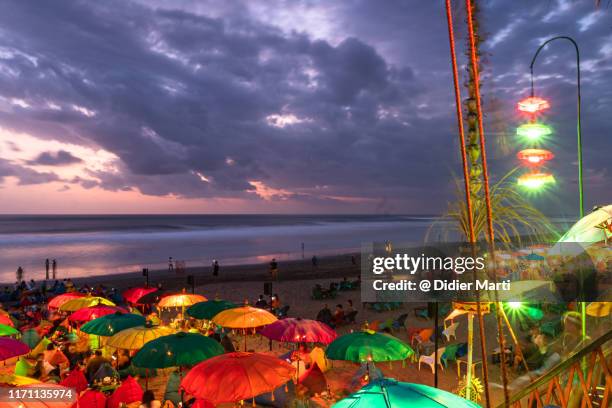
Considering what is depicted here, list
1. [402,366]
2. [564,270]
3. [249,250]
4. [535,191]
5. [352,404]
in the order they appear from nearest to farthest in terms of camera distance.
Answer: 1. [352,404]
2. [535,191]
3. [564,270]
4. [402,366]
5. [249,250]

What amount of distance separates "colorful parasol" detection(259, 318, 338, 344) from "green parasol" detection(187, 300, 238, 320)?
3.45 meters

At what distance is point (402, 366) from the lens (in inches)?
494

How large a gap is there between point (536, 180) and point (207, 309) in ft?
34.9

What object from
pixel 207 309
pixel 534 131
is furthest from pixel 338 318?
pixel 534 131

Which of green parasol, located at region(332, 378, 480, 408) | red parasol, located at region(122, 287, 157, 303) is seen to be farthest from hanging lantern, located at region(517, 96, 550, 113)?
red parasol, located at region(122, 287, 157, 303)

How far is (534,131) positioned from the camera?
8.64 metres

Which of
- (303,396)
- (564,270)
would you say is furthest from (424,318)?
(303,396)

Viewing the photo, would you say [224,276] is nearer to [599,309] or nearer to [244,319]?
[244,319]

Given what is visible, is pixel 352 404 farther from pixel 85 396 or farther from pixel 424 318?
pixel 424 318

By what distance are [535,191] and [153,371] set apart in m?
11.3

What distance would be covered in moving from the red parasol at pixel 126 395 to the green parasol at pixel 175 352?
22.6 inches

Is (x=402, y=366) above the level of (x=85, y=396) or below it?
below

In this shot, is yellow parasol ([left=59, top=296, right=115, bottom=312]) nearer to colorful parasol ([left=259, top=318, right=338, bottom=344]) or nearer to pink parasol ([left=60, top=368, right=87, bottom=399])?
pink parasol ([left=60, top=368, right=87, bottom=399])

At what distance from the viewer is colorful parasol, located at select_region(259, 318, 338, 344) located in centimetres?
1027
